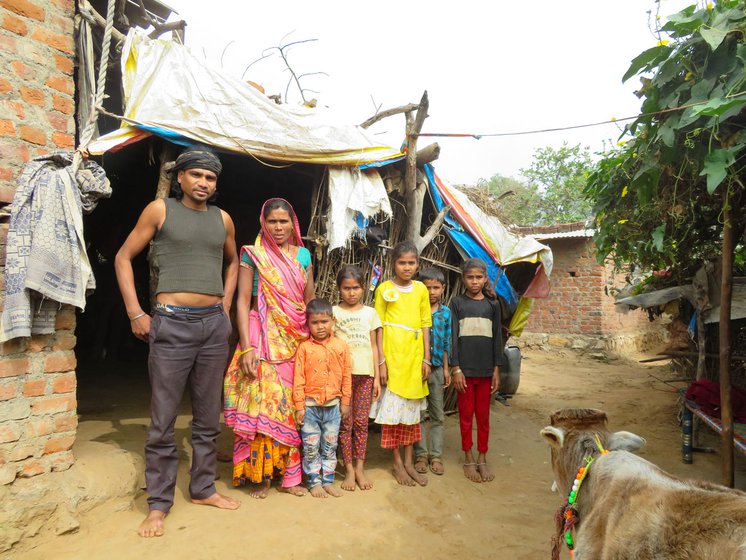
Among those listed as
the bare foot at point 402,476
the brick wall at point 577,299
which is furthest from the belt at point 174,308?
A: the brick wall at point 577,299

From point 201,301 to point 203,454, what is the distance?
96 cm

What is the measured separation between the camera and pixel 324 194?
4.29 metres

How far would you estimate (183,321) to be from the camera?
2814mm

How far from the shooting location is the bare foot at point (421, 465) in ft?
12.6

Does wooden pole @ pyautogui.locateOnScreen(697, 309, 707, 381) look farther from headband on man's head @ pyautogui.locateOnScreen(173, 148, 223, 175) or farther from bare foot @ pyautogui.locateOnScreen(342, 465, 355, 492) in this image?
headband on man's head @ pyautogui.locateOnScreen(173, 148, 223, 175)

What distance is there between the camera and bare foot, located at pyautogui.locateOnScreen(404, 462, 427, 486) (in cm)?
363

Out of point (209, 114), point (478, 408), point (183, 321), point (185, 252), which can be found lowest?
point (478, 408)

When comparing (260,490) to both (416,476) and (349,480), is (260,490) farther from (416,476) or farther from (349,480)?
(416,476)

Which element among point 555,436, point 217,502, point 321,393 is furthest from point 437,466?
point 555,436

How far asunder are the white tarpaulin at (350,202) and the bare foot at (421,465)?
6.13 ft

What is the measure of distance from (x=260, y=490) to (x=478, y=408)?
1821mm

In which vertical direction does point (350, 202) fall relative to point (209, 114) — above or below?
below

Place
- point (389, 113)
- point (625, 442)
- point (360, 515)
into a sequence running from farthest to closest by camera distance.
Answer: point (389, 113) < point (360, 515) < point (625, 442)

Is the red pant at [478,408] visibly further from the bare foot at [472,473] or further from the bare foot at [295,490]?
the bare foot at [295,490]
